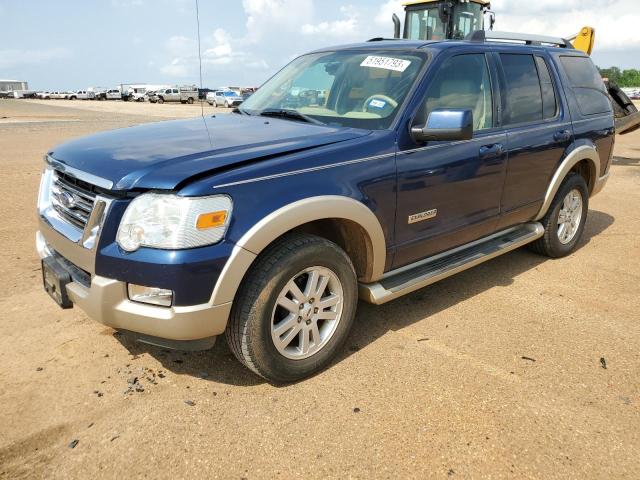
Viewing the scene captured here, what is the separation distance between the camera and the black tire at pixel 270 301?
270 centimetres

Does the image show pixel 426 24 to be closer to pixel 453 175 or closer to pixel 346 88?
pixel 346 88

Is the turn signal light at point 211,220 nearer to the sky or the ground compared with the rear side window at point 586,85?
nearer to the ground

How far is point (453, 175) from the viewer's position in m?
3.58

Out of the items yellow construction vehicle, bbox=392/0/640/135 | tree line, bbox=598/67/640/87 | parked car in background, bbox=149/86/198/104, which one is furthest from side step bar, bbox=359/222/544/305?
tree line, bbox=598/67/640/87

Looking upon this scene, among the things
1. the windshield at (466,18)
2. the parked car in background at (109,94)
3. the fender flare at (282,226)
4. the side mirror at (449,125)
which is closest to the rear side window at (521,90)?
the side mirror at (449,125)

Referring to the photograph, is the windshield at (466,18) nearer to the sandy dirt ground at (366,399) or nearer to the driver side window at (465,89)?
the driver side window at (465,89)

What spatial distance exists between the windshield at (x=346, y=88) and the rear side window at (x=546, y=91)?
1496 millimetres

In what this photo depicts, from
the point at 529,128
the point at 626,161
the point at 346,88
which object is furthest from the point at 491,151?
the point at 626,161

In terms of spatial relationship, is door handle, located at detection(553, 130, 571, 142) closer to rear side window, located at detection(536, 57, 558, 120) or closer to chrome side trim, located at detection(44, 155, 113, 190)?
rear side window, located at detection(536, 57, 558, 120)

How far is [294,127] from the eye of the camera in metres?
3.36

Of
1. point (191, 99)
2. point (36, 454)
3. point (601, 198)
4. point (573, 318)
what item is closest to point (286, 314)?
point (36, 454)

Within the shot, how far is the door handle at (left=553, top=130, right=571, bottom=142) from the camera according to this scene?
180 inches

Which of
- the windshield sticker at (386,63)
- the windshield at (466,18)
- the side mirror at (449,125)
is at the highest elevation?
the windshield at (466,18)

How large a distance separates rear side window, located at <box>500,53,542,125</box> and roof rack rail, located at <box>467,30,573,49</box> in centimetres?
19
